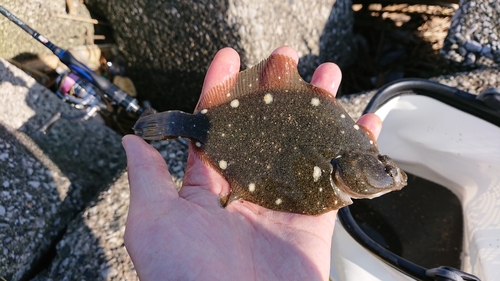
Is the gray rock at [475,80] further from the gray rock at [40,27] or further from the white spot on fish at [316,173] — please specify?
the gray rock at [40,27]

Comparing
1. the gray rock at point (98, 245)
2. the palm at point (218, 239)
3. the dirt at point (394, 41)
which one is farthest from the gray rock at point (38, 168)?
the dirt at point (394, 41)

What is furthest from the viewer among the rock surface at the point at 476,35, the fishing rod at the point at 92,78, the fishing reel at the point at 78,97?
the rock surface at the point at 476,35

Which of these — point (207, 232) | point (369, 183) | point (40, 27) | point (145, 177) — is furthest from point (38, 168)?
point (369, 183)

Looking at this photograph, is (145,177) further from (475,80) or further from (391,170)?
(475,80)

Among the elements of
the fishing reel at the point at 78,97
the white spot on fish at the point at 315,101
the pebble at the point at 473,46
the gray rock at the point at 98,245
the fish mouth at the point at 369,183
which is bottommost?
the gray rock at the point at 98,245

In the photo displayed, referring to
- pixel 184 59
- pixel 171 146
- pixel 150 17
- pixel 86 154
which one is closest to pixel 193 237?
pixel 171 146

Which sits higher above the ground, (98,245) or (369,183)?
(369,183)

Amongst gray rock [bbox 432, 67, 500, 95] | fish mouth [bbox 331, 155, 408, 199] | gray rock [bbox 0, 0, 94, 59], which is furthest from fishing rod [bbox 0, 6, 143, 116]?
gray rock [bbox 432, 67, 500, 95]

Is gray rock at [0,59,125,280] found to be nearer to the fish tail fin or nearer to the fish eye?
the fish tail fin
